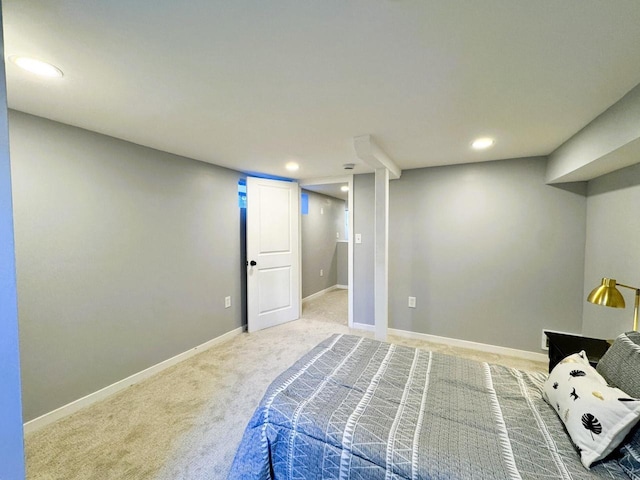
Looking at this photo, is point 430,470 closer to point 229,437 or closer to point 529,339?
point 229,437

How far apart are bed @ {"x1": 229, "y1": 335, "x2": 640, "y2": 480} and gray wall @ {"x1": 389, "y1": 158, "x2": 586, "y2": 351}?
165 cm

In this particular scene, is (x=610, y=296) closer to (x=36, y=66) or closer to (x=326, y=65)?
(x=326, y=65)

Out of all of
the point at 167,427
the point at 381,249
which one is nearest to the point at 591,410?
the point at 381,249

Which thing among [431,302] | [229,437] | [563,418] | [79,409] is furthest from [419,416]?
[79,409]

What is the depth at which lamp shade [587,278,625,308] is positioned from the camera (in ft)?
5.11

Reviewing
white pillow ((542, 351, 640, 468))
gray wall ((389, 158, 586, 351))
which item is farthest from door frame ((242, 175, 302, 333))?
white pillow ((542, 351, 640, 468))

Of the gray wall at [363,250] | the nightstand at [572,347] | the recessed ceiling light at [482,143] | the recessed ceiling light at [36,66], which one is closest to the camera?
the recessed ceiling light at [36,66]

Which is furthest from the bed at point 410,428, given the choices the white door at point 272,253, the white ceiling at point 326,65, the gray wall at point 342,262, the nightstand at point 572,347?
the gray wall at point 342,262

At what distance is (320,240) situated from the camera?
5.67m

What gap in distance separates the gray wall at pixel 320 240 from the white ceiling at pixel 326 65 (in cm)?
321

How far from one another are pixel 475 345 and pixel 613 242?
1607mm

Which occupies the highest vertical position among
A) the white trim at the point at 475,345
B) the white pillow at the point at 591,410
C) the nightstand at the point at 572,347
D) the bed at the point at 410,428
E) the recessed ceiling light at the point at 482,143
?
the recessed ceiling light at the point at 482,143

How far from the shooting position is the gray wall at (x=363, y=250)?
3.57 meters

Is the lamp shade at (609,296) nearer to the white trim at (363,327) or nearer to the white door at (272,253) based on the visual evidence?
the white trim at (363,327)
